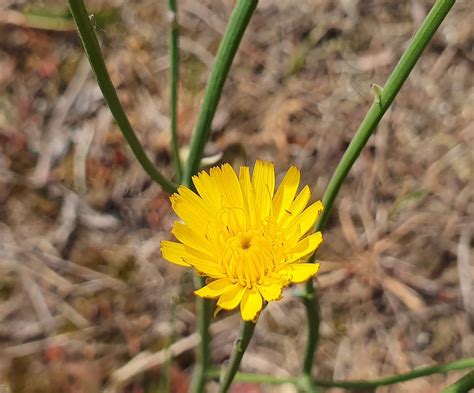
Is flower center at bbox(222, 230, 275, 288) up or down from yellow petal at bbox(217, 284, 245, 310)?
up

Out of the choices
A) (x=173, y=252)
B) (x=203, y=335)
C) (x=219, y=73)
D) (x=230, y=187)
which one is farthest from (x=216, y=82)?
(x=203, y=335)

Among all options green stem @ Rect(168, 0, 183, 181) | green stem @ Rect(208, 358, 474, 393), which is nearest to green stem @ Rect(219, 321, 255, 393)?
green stem @ Rect(208, 358, 474, 393)

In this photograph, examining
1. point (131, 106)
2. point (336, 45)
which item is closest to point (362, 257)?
point (336, 45)

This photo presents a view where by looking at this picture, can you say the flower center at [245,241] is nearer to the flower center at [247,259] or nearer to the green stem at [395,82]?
the flower center at [247,259]

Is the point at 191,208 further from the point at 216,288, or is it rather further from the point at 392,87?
the point at 392,87

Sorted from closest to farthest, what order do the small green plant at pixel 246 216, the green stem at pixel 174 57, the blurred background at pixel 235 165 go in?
1. the small green plant at pixel 246 216
2. the green stem at pixel 174 57
3. the blurred background at pixel 235 165

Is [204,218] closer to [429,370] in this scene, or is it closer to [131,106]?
[429,370]

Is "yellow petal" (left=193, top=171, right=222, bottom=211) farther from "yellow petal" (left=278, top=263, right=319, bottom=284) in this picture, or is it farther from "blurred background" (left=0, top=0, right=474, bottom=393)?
"blurred background" (left=0, top=0, right=474, bottom=393)

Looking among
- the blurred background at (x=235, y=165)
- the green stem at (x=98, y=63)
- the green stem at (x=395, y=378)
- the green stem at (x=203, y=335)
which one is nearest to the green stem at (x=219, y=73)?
the green stem at (x=98, y=63)

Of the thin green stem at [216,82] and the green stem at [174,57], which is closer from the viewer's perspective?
the thin green stem at [216,82]
